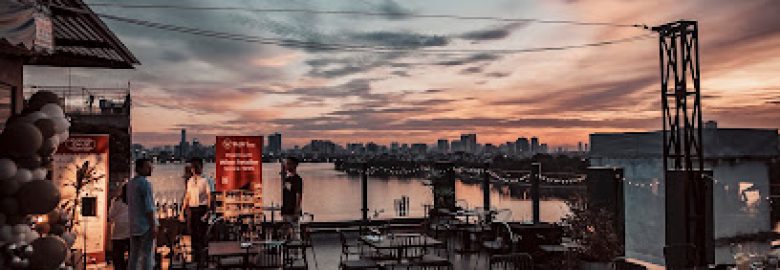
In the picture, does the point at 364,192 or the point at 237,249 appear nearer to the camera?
the point at 237,249

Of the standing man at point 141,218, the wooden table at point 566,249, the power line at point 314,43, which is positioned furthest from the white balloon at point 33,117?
the wooden table at point 566,249

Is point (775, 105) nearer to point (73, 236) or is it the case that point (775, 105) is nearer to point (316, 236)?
point (316, 236)

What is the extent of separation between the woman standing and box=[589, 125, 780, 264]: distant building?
8776 millimetres

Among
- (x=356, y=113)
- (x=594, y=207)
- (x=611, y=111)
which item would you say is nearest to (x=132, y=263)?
(x=594, y=207)

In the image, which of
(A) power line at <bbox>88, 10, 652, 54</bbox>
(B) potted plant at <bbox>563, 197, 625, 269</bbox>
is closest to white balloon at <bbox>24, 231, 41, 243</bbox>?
(A) power line at <bbox>88, 10, 652, 54</bbox>

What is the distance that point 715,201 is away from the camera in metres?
11.4

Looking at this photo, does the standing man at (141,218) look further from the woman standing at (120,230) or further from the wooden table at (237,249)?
the woman standing at (120,230)

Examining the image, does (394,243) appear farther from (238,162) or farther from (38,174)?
(238,162)

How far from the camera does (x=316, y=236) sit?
13039 millimetres

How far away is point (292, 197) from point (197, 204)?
1923 millimetres

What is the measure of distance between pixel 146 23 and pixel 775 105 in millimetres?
13580

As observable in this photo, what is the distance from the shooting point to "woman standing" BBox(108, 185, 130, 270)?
8.48m

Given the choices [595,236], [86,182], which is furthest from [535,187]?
[86,182]

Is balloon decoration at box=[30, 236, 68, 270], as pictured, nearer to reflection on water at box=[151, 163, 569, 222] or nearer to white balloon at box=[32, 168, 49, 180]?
white balloon at box=[32, 168, 49, 180]
